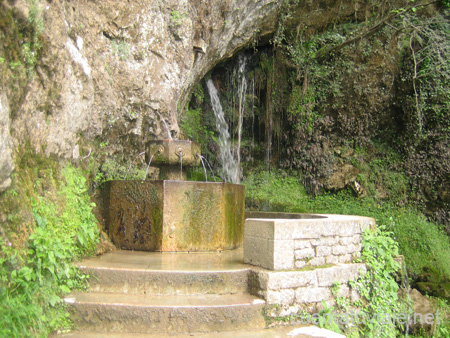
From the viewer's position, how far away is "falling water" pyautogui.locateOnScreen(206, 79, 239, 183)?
1284 cm

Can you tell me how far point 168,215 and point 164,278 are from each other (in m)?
1.46

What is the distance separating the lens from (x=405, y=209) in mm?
11273

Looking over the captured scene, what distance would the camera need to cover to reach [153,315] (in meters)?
3.65

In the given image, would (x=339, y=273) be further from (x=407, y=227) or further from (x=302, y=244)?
(x=407, y=227)

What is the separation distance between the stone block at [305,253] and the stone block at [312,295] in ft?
1.22

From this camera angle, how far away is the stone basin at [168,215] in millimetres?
5461

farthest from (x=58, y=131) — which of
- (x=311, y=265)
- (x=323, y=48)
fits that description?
(x=323, y=48)

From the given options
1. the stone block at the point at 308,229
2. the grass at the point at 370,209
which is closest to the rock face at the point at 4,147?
the stone block at the point at 308,229

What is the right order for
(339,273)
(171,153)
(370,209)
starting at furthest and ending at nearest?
(370,209) < (171,153) < (339,273)

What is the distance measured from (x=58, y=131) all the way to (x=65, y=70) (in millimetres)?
935

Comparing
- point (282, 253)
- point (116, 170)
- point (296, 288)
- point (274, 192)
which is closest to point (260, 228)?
point (282, 253)

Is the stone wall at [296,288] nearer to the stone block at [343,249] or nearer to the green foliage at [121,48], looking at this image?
the stone block at [343,249]

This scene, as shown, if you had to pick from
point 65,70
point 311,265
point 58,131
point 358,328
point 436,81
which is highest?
point 436,81

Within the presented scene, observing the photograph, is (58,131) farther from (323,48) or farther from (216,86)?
(323,48)
